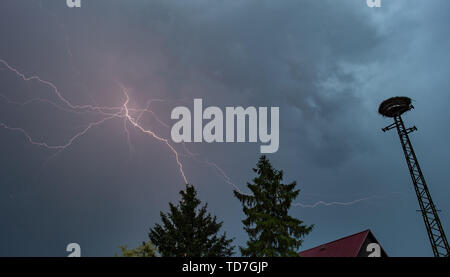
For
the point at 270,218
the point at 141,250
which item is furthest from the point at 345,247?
the point at 141,250

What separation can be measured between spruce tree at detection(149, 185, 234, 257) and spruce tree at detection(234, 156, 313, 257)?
3.40 meters

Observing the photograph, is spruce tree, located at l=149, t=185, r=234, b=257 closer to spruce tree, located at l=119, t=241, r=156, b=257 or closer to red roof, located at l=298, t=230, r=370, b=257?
spruce tree, located at l=119, t=241, r=156, b=257

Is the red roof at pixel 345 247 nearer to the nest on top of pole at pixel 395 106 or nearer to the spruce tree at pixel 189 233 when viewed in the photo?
the spruce tree at pixel 189 233

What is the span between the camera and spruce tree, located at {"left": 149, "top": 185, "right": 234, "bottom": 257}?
53.9ft

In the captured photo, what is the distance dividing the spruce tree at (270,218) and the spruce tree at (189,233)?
3.40 metres

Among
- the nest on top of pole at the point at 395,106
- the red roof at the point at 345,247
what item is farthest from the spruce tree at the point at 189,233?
the nest on top of pole at the point at 395,106

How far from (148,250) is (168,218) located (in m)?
2.18

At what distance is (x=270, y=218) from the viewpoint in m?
13.8

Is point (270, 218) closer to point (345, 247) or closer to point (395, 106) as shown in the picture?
point (345, 247)

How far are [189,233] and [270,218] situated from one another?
5223mm
